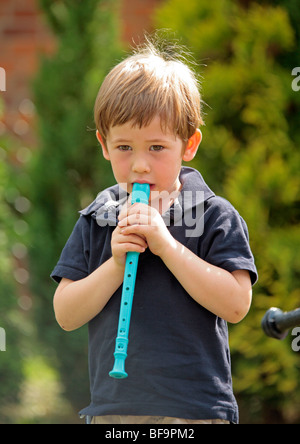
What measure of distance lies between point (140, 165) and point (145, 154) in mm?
35

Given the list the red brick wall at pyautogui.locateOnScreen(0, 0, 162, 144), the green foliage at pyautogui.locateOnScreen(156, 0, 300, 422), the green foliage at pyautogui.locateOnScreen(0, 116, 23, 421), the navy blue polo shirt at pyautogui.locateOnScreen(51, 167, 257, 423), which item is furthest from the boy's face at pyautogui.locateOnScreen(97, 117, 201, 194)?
the red brick wall at pyautogui.locateOnScreen(0, 0, 162, 144)

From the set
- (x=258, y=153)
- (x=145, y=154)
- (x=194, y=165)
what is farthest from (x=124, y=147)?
(x=194, y=165)

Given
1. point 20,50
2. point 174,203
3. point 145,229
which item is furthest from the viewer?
point 20,50

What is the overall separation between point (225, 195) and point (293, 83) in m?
0.69

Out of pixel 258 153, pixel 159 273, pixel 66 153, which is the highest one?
pixel 66 153

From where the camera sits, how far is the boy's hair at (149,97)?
1.66 m

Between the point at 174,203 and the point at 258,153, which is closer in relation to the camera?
the point at 174,203

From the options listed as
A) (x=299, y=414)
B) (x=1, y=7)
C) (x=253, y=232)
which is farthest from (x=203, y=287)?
(x=1, y=7)

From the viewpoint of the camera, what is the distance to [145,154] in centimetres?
166

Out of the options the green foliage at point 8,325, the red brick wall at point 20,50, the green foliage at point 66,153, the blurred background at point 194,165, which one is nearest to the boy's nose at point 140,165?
the blurred background at point 194,165

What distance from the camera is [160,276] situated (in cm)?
168

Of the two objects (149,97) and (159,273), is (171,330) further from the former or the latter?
(149,97)

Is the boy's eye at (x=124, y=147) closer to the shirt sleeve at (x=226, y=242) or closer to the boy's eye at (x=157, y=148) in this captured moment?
the boy's eye at (x=157, y=148)

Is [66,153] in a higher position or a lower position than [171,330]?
higher
